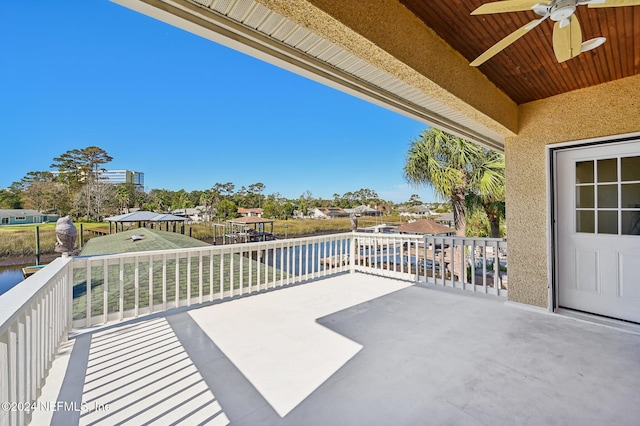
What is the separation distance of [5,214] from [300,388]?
6060 millimetres

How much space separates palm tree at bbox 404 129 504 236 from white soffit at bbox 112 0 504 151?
607cm

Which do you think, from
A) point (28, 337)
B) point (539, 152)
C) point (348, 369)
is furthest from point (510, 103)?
point (28, 337)

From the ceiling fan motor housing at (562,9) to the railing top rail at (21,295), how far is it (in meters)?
3.11

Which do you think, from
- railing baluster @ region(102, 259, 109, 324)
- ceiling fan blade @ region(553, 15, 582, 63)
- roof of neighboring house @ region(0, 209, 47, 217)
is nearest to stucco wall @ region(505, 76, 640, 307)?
ceiling fan blade @ region(553, 15, 582, 63)

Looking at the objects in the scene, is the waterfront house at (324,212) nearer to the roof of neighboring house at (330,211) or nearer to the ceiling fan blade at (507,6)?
the roof of neighboring house at (330,211)

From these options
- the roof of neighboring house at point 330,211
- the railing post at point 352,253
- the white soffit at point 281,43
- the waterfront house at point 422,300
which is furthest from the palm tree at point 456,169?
the roof of neighboring house at point 330,211

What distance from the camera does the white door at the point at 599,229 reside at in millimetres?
3008

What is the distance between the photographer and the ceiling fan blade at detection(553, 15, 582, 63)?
1.68 m

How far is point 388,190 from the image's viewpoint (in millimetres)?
30953

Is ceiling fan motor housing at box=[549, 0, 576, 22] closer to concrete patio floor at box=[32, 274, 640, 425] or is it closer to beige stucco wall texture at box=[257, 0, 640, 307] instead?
beige stucco wall texture at box=[257, 0, 640, 307]

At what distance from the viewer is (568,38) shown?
69.6 inches

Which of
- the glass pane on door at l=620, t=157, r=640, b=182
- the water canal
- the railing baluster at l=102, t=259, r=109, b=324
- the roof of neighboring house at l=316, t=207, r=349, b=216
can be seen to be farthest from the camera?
the roof of neighboring house at l=316, t=207, r=349, b=216

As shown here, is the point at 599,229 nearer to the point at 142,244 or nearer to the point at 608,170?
the point at 608,170

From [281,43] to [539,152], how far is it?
3.55 m
